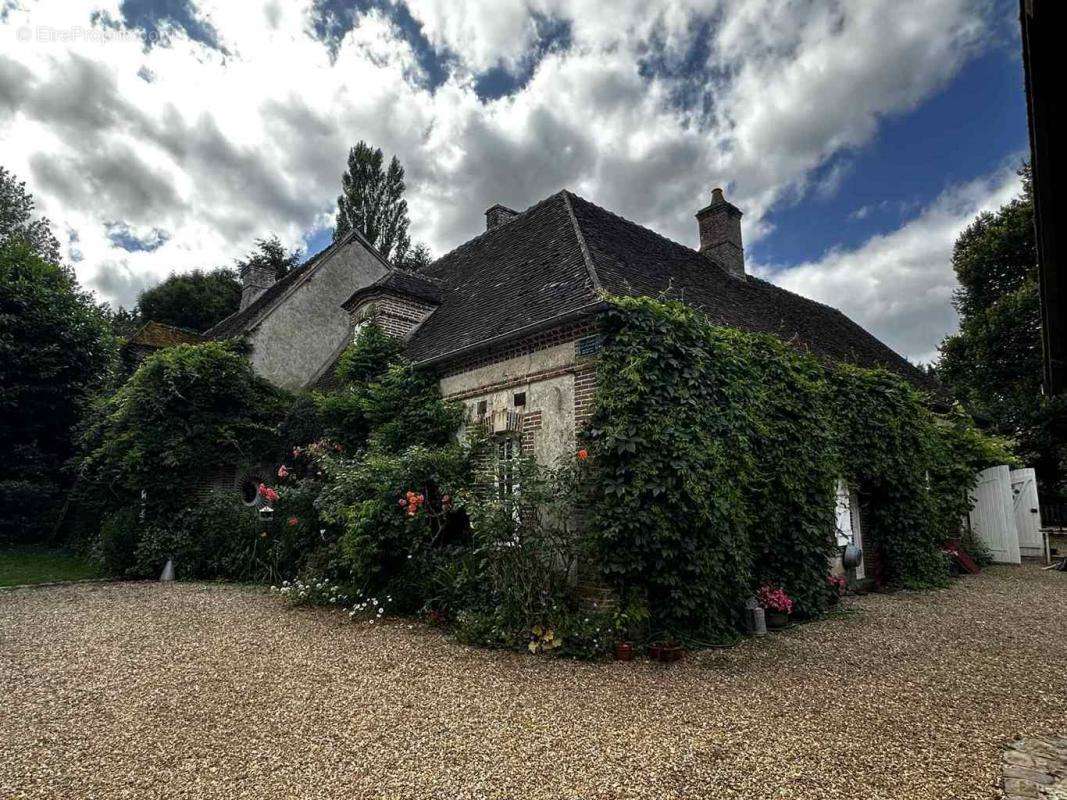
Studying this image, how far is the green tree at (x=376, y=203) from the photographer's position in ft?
104

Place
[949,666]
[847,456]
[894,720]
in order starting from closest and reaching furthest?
1. [894,720]
2. [949,666]
3. [847,456]

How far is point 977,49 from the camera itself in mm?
7785

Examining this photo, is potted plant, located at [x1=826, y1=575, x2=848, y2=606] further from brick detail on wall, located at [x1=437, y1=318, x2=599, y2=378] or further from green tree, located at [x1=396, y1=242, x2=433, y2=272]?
green tree, located at [x1=396, y1=242, x2=433, y2=272]

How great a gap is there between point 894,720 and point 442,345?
786 centimetres

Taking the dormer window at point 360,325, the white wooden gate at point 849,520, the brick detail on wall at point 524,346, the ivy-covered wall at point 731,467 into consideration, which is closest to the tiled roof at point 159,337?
the dormer window at point 360,325

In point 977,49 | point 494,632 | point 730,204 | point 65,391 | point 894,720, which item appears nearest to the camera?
point 894,720

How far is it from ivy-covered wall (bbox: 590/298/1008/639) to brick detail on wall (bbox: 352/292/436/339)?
6075 mm

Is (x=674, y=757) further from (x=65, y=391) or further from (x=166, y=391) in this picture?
(x=65, y=391)

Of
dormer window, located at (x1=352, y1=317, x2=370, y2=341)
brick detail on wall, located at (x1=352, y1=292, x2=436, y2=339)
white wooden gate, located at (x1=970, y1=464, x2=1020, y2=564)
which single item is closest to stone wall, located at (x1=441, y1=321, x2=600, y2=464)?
brick detail on wall, located at (x1=352, y1=292, x2=436, y2=339)

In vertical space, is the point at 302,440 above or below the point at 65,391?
below

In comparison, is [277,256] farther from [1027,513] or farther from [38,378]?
[1027,513]

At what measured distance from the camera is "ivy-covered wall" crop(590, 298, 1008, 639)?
19.6 feet

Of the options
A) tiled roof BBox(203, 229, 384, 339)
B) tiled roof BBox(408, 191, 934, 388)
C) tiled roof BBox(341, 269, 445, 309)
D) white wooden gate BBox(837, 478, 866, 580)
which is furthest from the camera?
tiled roof BBox(203, 229, 384, 339)

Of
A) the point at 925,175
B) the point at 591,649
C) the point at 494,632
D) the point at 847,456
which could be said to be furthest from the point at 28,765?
the point at 925,175
